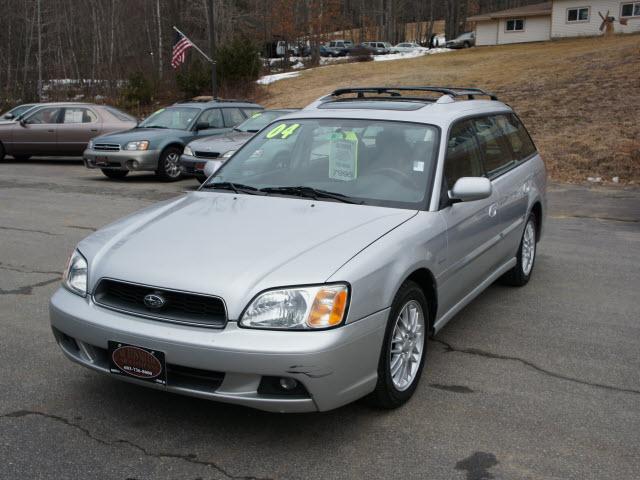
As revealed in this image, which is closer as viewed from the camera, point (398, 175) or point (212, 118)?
point (398, 175)

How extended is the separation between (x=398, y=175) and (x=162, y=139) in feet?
33.1

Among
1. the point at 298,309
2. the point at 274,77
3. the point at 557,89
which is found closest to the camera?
the point at 298,309

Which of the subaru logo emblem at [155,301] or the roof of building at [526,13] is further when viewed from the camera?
the roof of building at [526,13]

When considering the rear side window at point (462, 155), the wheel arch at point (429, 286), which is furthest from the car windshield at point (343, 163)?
the wheel arch at point (429, 286)

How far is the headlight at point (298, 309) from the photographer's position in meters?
3.12

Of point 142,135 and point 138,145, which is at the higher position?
point 142,135

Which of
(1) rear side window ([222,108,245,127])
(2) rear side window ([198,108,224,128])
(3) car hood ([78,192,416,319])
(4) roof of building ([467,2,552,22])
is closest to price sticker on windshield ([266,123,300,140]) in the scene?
(3) car hood ([78,192,416,319])

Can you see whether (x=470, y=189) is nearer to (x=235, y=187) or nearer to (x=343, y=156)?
(x=343, y=156)

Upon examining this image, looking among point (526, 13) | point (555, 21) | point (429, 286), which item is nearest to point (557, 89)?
point (429, 286)

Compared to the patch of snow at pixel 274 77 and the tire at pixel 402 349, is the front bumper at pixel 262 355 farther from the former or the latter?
the patch of snow at pixel 274 77

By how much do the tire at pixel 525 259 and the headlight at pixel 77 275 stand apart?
373 cm

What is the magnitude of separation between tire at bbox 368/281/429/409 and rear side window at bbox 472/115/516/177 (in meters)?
1.75

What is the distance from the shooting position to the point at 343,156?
179 inches

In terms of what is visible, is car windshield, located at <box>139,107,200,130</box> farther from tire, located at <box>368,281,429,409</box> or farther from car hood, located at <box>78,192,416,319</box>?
tire, located at <box>368,281,429,409</box>
